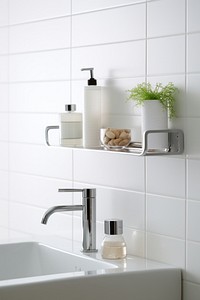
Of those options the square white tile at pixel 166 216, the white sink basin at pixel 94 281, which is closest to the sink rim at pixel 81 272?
the white sink basin at pixel 94 281

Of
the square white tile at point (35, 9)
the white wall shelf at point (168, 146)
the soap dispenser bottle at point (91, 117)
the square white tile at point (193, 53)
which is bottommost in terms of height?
the white wall shelf at point (168, 146)

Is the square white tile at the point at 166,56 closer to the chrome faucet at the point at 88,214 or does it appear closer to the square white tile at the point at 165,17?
the square white tile at the point at 165,17

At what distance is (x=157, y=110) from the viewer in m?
2.30

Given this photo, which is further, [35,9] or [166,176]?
[35,9]

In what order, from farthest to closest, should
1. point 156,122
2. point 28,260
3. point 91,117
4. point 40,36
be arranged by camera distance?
point 40,36 < point 28,260 < point 91,117 < point 156,122

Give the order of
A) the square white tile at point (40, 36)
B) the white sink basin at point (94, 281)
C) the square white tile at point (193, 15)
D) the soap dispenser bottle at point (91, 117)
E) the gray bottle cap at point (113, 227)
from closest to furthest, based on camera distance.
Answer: the white sink basin at point (94, 281) < the square white tile at point (193, 15) < the gray bottle cap at point (113, 227) < the soap dispenser bottle at point (91, 117) < the square white tile at point (40, 36)

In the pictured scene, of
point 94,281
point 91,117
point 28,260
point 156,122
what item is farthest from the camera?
point 28,260

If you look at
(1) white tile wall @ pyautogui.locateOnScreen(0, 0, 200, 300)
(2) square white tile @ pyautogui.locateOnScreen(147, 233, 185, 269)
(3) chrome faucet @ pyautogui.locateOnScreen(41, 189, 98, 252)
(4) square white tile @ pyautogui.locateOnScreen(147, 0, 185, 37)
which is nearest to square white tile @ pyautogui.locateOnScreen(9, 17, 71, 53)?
(1) white tile wall @ pyautogui.locateOnScreen(0, 0, 200, 300)

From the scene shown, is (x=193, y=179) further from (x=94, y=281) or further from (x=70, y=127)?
(x=70, y=127)

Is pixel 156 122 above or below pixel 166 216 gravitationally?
above

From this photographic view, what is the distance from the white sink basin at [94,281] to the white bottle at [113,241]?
32 mm

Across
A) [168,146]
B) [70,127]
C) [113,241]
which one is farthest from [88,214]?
[168,146]

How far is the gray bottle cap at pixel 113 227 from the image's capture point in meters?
2.42

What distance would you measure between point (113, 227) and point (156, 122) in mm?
374
